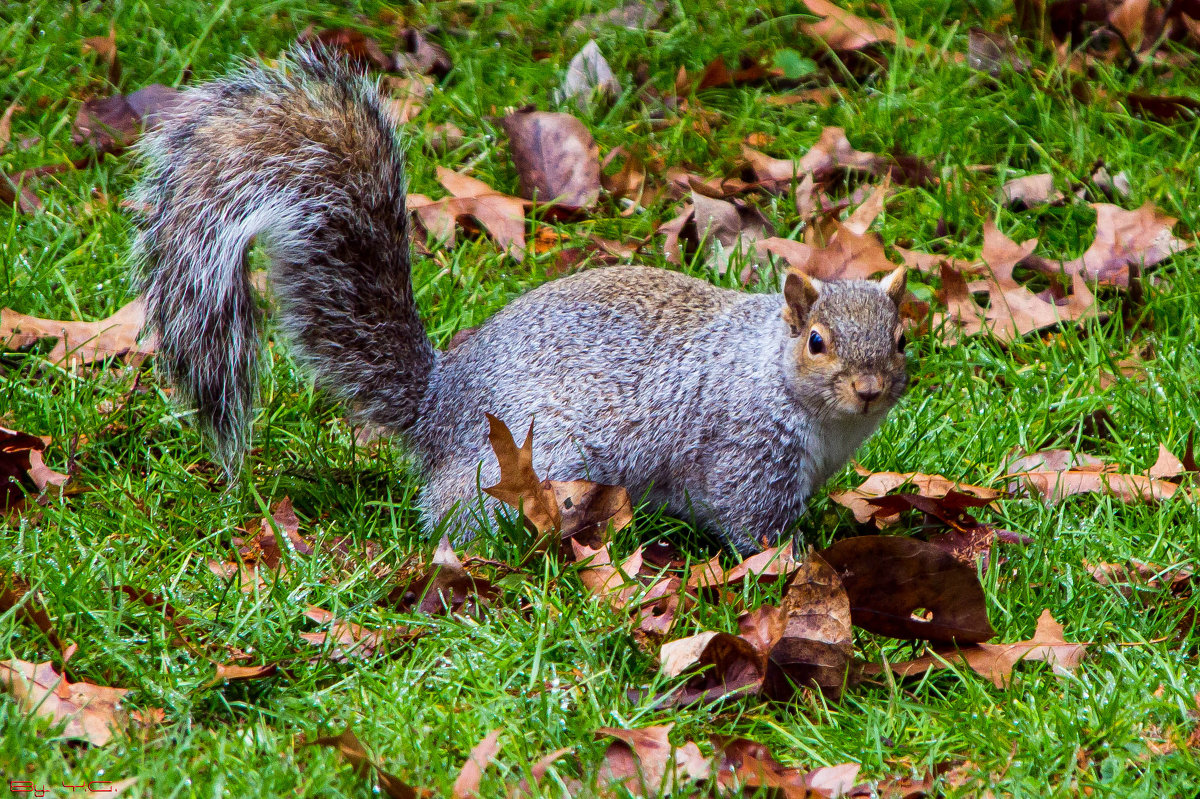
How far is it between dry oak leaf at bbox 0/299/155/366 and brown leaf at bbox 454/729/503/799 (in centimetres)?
163

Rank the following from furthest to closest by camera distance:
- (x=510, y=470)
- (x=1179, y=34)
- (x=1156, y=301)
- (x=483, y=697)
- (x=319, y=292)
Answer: (x=1179, y=34)
(x=1156, y=301)
(x=319, y=292)
(x=510, y=470)
(x=483, y=697)

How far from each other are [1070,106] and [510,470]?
252 cm

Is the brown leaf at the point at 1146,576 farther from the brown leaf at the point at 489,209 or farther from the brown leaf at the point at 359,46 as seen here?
the brown leaf at the point at 359,46

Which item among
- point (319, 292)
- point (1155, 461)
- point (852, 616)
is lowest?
point (1155, 461)

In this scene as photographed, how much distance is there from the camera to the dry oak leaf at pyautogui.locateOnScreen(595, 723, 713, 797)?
187 centimetres

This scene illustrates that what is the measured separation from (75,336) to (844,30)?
272 cm

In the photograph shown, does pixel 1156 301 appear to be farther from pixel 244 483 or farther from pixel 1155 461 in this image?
pixel 244 483

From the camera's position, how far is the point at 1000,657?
2223 millimetres

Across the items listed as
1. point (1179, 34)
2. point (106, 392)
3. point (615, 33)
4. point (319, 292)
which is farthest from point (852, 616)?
point (1179, 34)

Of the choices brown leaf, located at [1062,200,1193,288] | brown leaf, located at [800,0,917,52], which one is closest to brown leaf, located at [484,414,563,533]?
A: brown leaf, located at [1062,200,1193,288]

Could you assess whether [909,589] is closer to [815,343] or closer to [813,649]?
[813,649]

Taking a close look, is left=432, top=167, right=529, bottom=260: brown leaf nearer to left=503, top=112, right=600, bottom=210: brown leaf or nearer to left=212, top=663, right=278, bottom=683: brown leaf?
left=503, top=112, right=600, bottom=210: brown leaf

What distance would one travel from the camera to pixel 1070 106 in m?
4.10

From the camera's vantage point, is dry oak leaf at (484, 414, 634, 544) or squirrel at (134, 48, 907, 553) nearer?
dry oak leaf at (484, 414, 634, 544)
